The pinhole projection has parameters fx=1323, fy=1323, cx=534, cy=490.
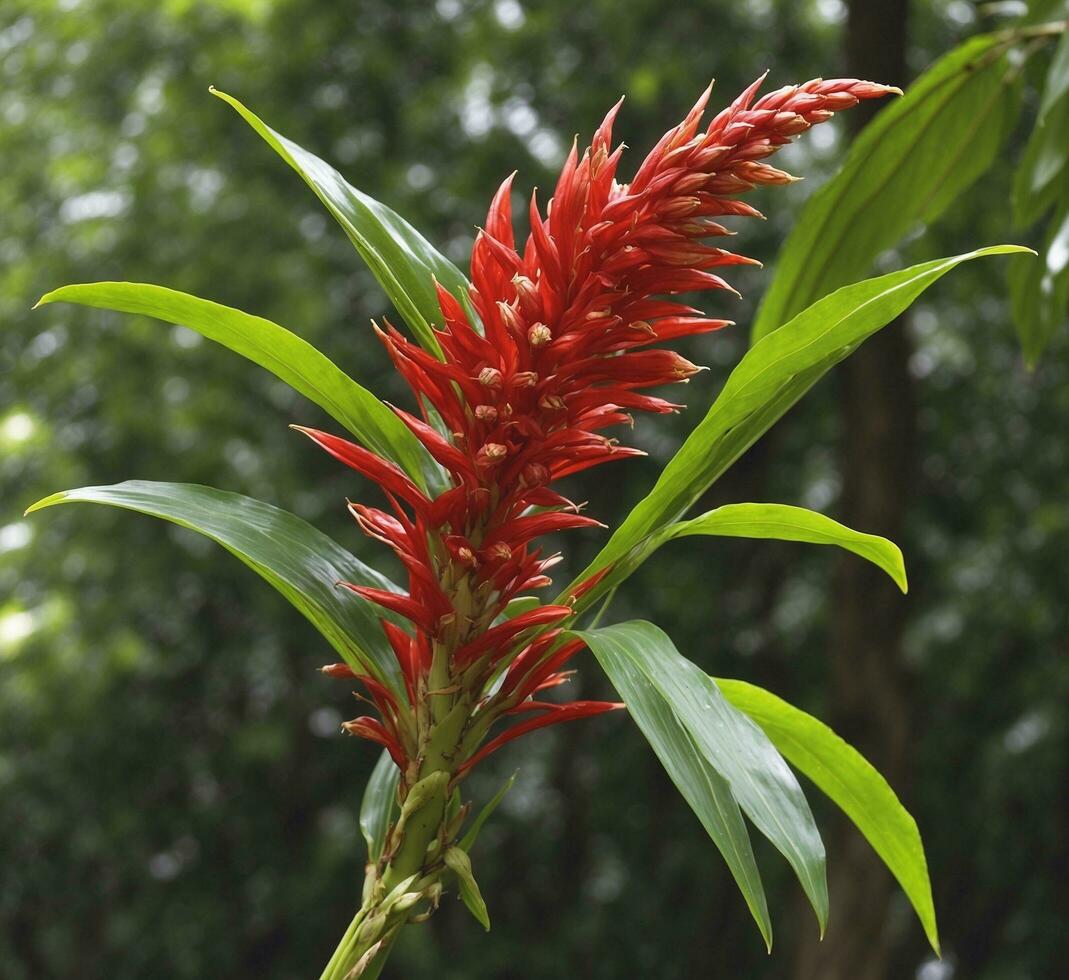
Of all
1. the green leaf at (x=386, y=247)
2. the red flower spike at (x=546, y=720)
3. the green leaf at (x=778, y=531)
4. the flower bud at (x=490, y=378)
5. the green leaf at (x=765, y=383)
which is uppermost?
the green leaf at (x=386, y=247)

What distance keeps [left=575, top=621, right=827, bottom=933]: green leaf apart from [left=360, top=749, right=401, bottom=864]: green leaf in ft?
0.43

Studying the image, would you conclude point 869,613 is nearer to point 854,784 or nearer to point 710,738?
point 854,784

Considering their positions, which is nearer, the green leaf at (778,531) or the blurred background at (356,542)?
the green leaf at (778,531)

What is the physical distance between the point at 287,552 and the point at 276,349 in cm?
8

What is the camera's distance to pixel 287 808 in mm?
4590

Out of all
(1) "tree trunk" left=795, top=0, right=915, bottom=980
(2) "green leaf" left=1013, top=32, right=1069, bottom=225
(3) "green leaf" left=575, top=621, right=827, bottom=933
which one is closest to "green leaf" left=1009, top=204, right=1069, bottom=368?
(2) "green leaf" left=1013, top=32, right=1069, bottom=225

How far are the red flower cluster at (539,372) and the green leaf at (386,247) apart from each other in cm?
2

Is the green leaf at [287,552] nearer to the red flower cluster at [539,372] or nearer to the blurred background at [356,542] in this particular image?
the red flower cluster at [539,372]

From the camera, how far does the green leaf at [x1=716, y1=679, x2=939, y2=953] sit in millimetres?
537

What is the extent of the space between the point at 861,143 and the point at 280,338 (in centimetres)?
58

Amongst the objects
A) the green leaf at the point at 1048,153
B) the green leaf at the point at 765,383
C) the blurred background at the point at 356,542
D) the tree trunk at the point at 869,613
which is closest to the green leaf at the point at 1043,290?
the green leaf at the point at 1048,153

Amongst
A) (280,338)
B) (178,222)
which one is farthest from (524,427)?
(178,222)

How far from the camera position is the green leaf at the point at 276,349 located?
0.51m

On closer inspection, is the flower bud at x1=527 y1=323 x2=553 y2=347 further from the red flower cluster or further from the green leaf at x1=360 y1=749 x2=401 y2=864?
the green leaf at x1=360 y1=749 x2=401 y2=864
